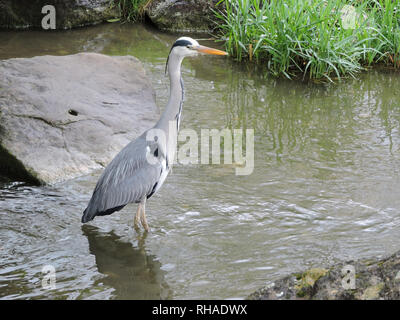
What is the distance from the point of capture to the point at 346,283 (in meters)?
2.60

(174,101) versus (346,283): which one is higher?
(174,101)

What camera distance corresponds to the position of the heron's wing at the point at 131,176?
420 cm

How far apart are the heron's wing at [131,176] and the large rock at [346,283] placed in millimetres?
1653

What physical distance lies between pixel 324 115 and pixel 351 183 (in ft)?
5.49

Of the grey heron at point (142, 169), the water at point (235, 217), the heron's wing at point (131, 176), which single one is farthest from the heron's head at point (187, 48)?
the water at point (235, 217)

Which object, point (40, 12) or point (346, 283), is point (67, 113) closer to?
point (346, 283)

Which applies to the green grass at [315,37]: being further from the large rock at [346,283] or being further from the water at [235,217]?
the large rock at [346,283]

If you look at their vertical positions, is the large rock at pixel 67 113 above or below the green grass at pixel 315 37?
below

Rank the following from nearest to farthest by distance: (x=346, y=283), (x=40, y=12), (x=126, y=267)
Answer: (x=346, y=283)
(x=126, y=267)
(x=40, y=12)

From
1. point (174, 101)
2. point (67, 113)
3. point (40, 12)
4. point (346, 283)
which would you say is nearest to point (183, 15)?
point (40, 12)

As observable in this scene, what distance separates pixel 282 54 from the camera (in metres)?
7.14

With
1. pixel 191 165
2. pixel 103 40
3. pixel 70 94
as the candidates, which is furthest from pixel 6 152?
pixel 103 40

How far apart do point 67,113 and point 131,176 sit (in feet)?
4.97

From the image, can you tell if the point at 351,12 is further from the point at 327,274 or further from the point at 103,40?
the point at 327,274
